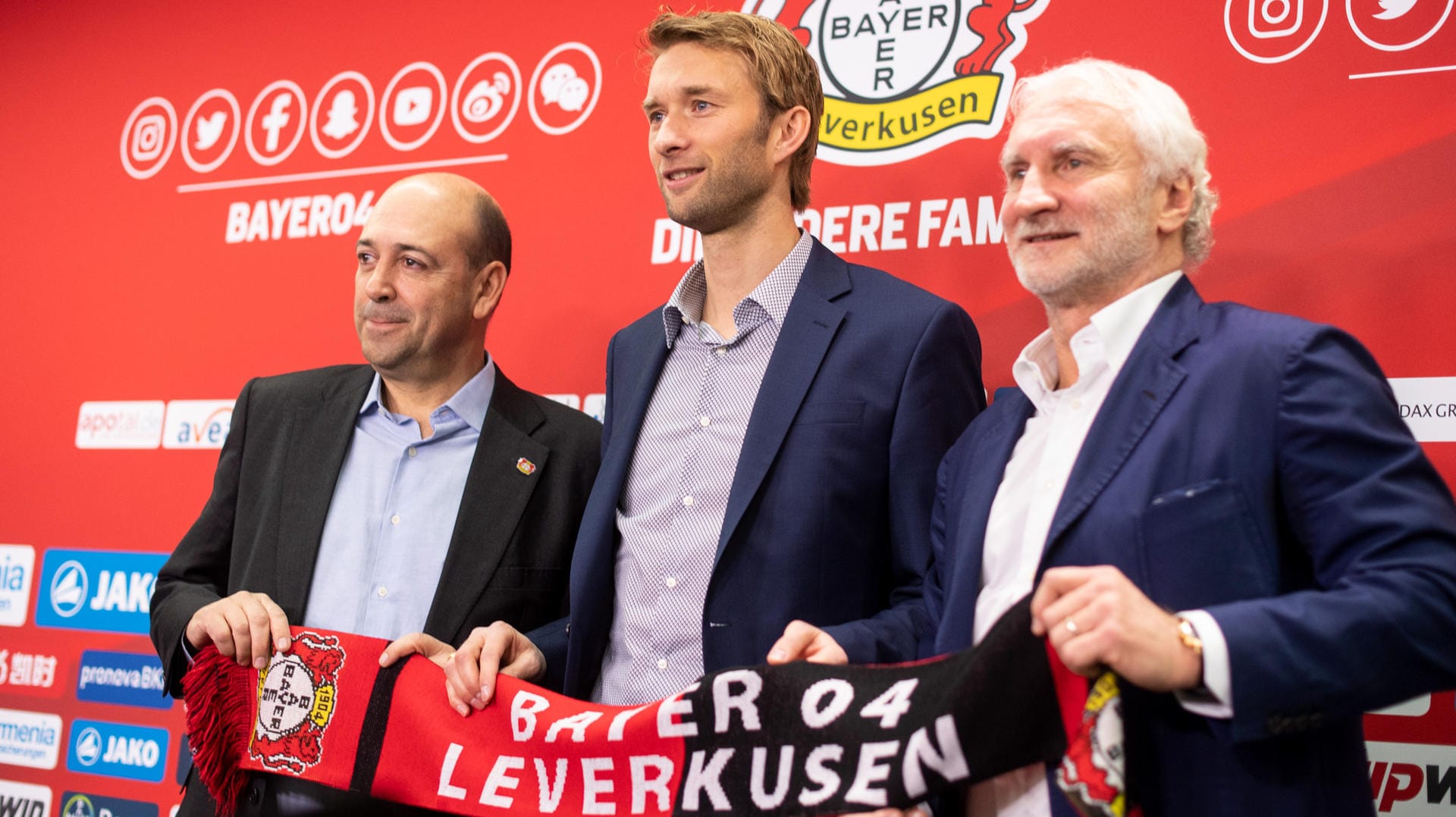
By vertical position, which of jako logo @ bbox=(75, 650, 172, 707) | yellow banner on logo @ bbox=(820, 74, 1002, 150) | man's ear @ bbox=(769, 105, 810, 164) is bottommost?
jako logo @ bbox=(75, 650, 172, 707)

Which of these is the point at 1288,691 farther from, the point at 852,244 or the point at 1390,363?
the point at 852,244

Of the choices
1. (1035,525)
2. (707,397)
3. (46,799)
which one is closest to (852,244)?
(707,397)

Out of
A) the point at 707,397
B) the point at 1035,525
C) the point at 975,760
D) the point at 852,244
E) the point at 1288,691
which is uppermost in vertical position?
the point at 852,244

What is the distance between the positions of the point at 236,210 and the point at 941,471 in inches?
111

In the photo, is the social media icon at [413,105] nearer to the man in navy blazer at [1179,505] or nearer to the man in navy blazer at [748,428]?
the man in navy blazer at [748,428]

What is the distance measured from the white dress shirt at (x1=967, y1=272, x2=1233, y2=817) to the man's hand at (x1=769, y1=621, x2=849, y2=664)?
196mm

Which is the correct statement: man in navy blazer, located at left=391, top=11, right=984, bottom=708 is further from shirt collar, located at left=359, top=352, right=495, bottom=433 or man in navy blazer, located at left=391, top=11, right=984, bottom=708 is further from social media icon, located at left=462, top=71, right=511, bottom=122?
social media icon, located at left=462, top=71, right=511, bottom=122

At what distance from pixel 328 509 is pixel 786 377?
3.30ft

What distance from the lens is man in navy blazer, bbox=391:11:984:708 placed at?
75.3 inches

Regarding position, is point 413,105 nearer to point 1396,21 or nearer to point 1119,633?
point 1396,21

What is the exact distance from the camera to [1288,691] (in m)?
1.24

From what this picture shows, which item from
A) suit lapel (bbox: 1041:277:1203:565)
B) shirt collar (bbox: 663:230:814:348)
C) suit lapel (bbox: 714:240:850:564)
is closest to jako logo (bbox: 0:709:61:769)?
shirt collar (bbox: 663:230:814:348)

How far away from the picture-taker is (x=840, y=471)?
192cm

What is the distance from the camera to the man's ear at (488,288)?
2.58 meters
